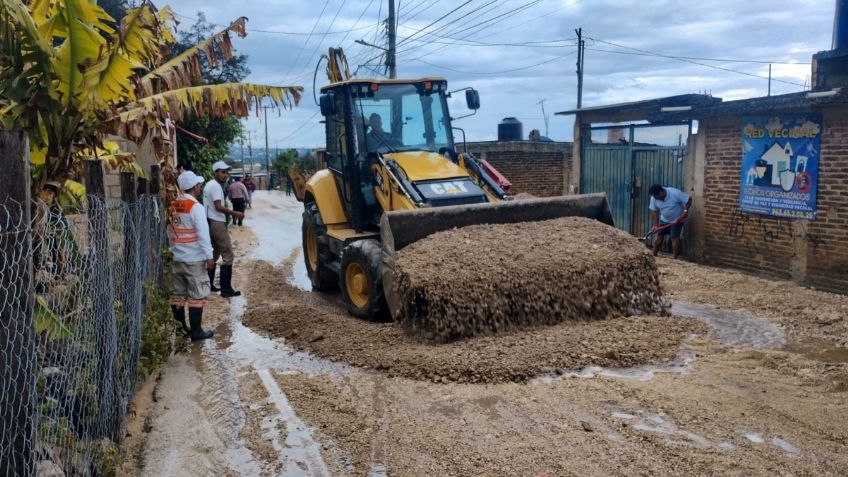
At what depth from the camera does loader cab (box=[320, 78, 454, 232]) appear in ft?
28.9

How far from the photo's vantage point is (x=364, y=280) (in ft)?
26.5

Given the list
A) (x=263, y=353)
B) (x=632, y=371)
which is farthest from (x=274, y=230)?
(x=632, y=371)

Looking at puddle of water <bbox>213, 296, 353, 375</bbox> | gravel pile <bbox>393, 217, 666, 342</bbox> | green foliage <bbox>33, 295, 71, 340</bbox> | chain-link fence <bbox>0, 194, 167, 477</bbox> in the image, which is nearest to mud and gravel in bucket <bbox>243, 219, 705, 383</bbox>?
gravel pile <bbox>393, 217, 666, 342</bbox>

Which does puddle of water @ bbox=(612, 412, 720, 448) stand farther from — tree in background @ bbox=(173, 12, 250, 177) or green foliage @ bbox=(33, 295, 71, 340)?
tree in background @ bbox=(173, 12, 250, 177)

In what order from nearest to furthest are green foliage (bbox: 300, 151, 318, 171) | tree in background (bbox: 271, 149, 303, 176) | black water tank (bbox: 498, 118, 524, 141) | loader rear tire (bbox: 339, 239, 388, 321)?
loader rear tire (bbox: 339, 239, 388, 321) → black water tank (bbox: 498, 118, 524, 141) → green foliage (bbox: 300, 151, 318, 171) → tree in background (bbox: 271, 149, 303, 176)

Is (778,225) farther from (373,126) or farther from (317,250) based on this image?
(317,250)

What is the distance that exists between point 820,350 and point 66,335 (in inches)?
256

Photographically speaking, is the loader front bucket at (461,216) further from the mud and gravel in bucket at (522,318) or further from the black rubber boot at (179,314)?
the black rubber boot at (179,314)

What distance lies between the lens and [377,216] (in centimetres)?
911

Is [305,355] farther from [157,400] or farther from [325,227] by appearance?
[325,227]

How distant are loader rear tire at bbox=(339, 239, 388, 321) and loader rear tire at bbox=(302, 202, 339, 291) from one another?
125 cm

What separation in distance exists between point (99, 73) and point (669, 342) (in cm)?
528

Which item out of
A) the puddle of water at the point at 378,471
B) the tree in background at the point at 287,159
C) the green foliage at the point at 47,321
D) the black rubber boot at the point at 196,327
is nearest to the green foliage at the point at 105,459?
the green foliage at the point at 47,321

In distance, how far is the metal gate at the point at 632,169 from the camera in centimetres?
1277
